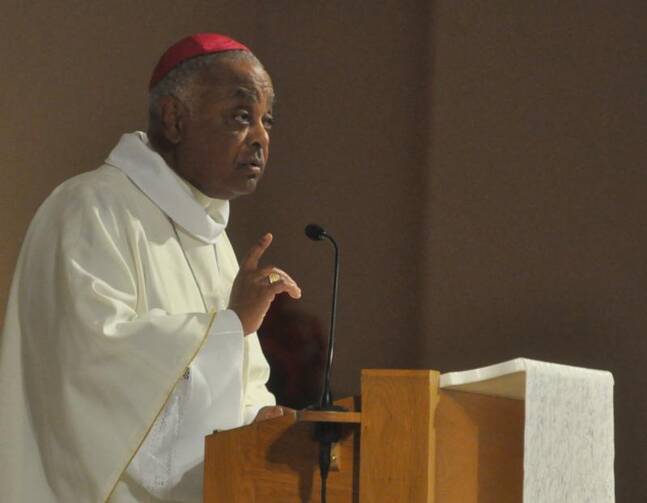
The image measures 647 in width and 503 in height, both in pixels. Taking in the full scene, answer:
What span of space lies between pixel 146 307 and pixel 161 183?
1.41 ft

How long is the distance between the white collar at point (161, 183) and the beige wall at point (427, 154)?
5.17ft

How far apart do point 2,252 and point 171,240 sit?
167 centimetres

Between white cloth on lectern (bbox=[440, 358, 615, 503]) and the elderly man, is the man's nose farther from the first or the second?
white cloth on lectern (bbox=[440, 358, 615, 503])

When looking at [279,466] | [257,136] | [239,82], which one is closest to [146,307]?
[257,136]

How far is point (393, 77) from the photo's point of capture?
237 inches

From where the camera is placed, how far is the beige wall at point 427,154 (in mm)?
5023

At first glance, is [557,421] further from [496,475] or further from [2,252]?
[2,252]

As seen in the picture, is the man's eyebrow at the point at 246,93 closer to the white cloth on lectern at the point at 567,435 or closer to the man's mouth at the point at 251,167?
the man's mouth at the point at 251,167

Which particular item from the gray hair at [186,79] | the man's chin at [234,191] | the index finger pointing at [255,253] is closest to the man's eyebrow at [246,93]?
the gray hair at [186,79]

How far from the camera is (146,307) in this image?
10.4ft

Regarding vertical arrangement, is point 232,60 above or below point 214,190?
above

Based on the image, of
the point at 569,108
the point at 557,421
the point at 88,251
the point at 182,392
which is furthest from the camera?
the point at 569,108

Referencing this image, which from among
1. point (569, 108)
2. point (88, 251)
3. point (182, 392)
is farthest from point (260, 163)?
point (569, 108)

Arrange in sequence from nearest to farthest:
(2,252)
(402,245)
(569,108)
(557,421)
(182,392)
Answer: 1. (557,421)
2. (182,392)
3. (2,252)
4. (569,108)
5. (402,245)
